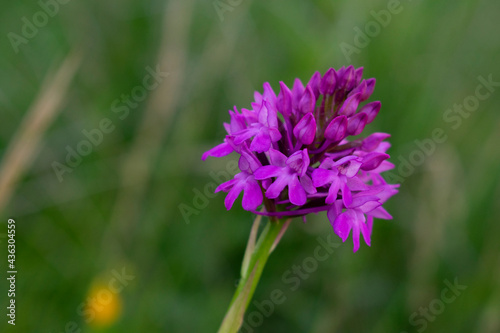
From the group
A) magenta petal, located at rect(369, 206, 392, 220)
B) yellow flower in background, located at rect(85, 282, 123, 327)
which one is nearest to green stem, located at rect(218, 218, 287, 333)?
magenta petal, located at rect(369, 206, 392, 220)

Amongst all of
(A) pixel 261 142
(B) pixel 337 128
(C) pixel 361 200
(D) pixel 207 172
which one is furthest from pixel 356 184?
(D) pixel 207 172

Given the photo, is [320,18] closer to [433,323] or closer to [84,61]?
[84,61]

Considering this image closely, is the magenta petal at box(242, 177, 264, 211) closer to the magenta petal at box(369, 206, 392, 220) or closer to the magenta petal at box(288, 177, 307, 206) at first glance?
the magenta petal at box(288, 177, 307, 206)

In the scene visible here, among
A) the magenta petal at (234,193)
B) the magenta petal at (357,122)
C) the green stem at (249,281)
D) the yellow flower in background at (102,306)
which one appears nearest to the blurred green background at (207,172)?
the yellow flower in background at (102,306)

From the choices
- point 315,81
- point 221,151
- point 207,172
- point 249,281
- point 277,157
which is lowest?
point 249,281

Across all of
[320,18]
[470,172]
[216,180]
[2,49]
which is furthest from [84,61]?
[470,172]

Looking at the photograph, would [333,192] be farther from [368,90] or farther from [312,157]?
[368,90]
